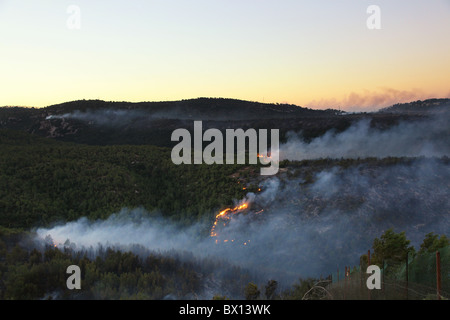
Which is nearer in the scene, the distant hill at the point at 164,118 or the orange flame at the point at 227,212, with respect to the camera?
the orange flame at the point at 227,212

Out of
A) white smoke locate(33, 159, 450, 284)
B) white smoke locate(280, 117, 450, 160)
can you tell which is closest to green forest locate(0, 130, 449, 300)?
white smoke locate(33, 159, 450, 284)

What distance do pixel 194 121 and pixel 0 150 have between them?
58.2m

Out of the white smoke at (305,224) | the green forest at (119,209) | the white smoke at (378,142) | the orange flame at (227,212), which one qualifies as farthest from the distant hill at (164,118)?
the orange flame at (227,212)

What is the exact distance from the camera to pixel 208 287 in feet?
51.0

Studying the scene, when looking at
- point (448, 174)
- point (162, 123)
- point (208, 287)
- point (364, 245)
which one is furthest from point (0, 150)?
point (162, 123)

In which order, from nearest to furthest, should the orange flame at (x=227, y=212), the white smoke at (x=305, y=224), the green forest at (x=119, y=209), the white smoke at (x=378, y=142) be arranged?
the green forest at (x=119, y=209) < the white smoke at (x=305, y=224) < the orange flame at (x=227, y=212) < the white smoke at (x=378, y=142)

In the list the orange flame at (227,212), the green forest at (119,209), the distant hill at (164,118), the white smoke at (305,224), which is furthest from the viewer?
the distant hill at (164,118)

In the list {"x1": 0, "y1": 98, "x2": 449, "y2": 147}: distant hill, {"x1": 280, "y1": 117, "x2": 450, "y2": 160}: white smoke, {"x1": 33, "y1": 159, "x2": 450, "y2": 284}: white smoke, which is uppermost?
{"x1": 0, "y1": 98, "x2": 449, "y2": 147}: distant hill

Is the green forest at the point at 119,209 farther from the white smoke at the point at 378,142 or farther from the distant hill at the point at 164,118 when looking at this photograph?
the distant hill at the point at 164,118

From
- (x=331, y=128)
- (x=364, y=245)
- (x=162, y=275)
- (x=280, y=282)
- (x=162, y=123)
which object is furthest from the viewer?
(x=162, y=123)

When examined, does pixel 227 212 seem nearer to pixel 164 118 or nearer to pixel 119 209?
pixel 119 209

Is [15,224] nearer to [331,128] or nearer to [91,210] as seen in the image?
[91,210]

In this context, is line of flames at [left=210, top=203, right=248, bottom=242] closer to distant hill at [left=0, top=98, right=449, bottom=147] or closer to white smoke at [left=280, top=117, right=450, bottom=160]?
white smoke at [left=280, top=117, right=450, bottom=160]

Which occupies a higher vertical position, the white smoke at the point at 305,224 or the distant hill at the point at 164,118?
the distant hill at the point at 164,118
